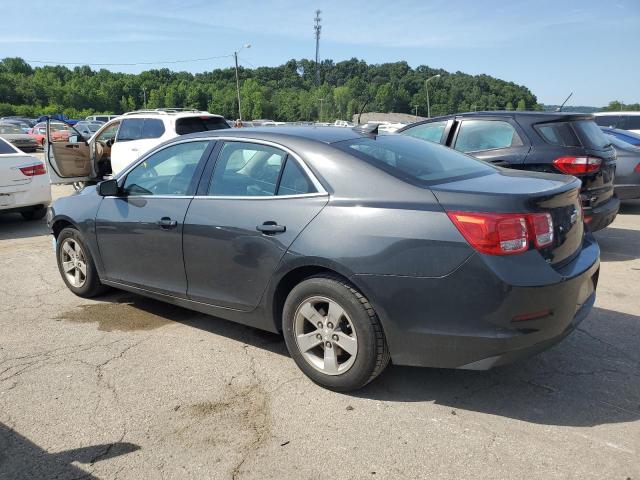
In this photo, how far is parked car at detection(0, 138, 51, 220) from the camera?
324 inches

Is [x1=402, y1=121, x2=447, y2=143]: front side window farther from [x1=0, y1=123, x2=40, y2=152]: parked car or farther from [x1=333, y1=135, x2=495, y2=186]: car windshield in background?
[x1=0, y1=123, x2=40, y2=152]: parked car

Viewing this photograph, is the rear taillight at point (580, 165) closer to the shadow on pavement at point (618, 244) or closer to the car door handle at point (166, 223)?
the shadow on pavement at point (618, 244)

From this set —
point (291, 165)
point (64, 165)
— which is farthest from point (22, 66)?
point (291, 165)

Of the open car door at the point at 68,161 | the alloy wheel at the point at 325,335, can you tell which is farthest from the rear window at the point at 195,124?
the alloy wheel at the point at 325,335

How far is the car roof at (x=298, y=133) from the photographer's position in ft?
12.1

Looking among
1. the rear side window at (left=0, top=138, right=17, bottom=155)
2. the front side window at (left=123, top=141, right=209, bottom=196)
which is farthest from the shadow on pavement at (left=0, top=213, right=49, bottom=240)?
the front side window at (left=123, top=141, right=209, bottom=196)

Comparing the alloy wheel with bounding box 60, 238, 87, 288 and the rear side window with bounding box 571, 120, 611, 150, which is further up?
the rear side window with bounding box 571, 120, 611, 150

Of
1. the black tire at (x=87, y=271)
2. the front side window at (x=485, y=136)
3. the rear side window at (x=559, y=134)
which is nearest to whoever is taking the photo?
the black tire at (x=87, y=271)

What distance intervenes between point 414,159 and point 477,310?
3.86 ft

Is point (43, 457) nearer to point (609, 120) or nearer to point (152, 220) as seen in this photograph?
point (152, 220)

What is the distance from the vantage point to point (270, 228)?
3424mm

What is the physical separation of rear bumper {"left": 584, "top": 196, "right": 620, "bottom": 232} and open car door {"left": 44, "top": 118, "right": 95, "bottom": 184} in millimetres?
9029

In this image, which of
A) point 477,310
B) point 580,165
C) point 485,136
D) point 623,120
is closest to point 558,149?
point 580,165

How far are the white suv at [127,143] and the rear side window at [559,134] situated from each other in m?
6.49
